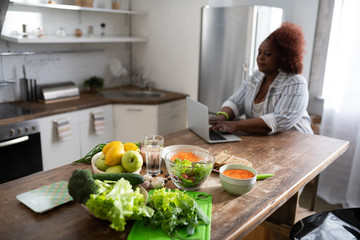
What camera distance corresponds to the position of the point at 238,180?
140cm

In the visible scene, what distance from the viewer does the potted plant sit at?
3.85 m

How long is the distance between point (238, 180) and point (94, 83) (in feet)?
9.30

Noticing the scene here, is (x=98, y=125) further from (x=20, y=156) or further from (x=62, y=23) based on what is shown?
(x=62, y=23)

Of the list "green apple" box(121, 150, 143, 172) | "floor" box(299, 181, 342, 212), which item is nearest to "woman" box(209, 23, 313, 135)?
"green apple" box(121, 150, 143, 172)

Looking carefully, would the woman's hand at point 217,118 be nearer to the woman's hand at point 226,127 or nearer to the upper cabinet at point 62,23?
the woman's hand at point 226,127

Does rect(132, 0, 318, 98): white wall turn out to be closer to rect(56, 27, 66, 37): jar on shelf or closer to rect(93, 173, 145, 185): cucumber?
rect(56, 27, 66, 37): jar on shelf

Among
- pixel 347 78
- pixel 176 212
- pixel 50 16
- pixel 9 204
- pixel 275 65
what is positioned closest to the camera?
pixel 176 212

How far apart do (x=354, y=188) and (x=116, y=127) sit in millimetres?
2509

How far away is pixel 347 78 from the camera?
10.2ft

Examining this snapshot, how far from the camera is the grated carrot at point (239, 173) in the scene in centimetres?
148

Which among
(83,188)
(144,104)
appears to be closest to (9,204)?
(83,188)

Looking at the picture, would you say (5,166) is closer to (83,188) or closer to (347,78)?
(83,188)

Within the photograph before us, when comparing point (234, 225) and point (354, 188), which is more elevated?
point (234, 225)

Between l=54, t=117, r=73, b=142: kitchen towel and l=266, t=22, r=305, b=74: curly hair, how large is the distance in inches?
77.3
